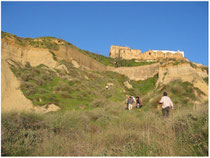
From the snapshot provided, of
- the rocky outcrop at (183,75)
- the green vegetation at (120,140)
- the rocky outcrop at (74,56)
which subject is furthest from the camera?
the rocky outcrop at (74,56)

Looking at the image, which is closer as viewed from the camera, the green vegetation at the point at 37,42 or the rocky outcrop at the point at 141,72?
the green vegetation at the point at 37,42

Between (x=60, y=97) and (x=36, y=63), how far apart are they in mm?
12961

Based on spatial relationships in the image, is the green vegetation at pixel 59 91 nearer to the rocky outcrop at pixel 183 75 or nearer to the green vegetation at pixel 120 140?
the green vegetation at pixel 120 140

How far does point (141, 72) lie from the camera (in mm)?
41219

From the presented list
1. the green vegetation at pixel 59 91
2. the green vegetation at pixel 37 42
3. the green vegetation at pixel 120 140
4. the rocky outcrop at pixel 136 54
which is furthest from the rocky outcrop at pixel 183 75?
the rocky outcrop at pixel 136 54

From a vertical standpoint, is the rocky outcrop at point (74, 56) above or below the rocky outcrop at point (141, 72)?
above

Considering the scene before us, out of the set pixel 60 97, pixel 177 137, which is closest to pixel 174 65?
pixel 60 97

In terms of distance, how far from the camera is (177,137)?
512 cm

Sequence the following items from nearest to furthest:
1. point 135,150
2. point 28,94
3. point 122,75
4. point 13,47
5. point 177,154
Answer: point 177,154, point 135,150, point 28,94, point 13,47, point 122,75

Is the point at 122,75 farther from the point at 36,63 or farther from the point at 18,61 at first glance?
the point at 18,61

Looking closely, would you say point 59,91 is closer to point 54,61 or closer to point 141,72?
point 54,61

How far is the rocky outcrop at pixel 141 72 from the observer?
3991 cm

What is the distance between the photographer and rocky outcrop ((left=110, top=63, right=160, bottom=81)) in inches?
1571

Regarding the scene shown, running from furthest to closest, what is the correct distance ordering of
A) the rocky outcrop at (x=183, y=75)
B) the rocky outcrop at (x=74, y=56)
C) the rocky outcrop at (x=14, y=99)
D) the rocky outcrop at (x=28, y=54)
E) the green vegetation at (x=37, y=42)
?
the rocky outcrop at (x=74, y=56)
the green vegetation at (x=37, y=42)
the rocky outcrop at (x=28, y=54)
the rocky outcrop at (x=183, y=75)
the rocky outcrop at (x=14, y=99)
